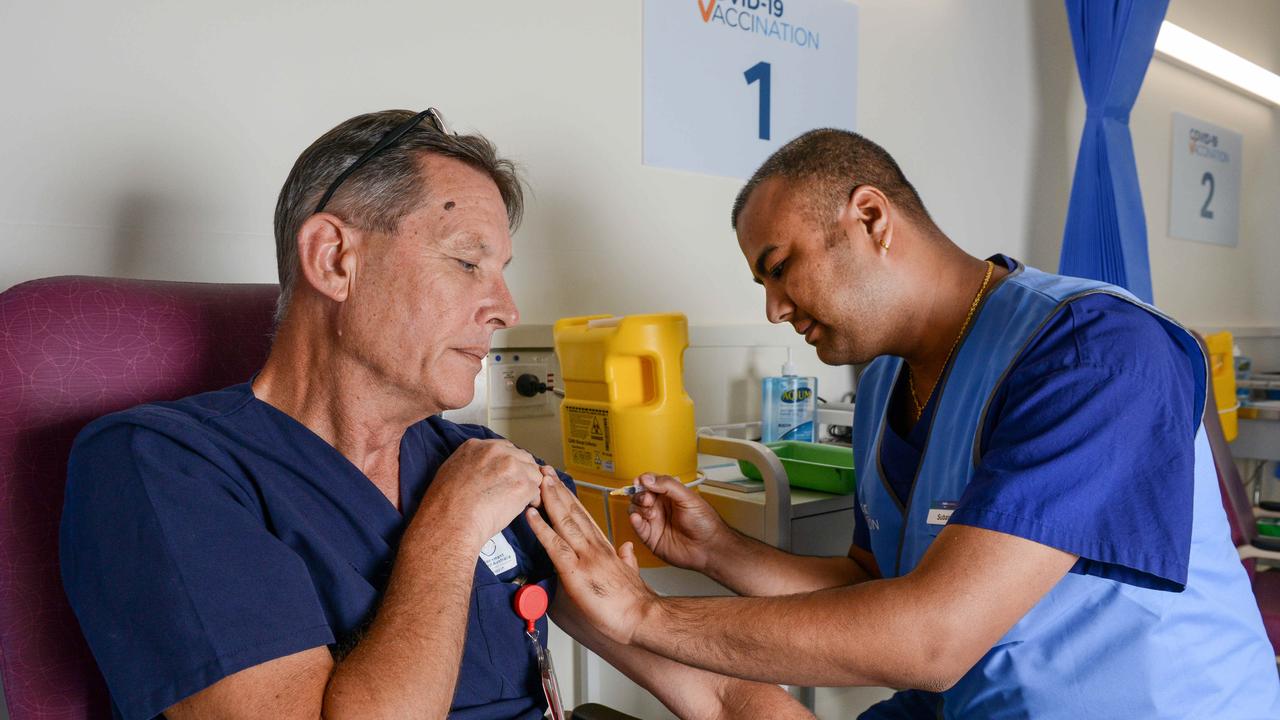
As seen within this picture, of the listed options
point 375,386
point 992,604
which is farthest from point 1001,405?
point 375,386

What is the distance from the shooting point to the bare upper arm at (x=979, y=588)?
1.01 m

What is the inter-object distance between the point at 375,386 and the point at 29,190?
770mm

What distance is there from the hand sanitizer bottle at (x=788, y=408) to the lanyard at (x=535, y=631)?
121 centimetres

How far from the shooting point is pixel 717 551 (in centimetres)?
148

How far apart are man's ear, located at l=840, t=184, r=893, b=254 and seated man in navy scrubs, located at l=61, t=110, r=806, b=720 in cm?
50

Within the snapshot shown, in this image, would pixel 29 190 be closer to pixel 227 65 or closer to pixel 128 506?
pixel 227 65

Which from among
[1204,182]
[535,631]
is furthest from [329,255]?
[1204,182]

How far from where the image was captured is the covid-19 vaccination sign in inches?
86.9

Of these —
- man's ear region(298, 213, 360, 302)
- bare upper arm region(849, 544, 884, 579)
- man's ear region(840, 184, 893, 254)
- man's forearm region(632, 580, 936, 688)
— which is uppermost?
man's ear region(840, 184, 893, 254)

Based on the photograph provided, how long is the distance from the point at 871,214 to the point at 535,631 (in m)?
0.78

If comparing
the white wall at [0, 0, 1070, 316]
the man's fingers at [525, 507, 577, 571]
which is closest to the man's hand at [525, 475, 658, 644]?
the man's fingers at [525, 507, 577, 571]

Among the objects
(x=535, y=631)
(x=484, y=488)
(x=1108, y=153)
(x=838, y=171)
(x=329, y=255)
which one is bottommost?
(x=535, y=631)

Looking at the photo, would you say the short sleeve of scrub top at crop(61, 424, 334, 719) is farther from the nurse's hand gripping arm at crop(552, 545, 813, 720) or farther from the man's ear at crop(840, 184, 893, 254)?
the man's ear at crop(840, 184, 893, 254)

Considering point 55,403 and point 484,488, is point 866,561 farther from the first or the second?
point 55,403
